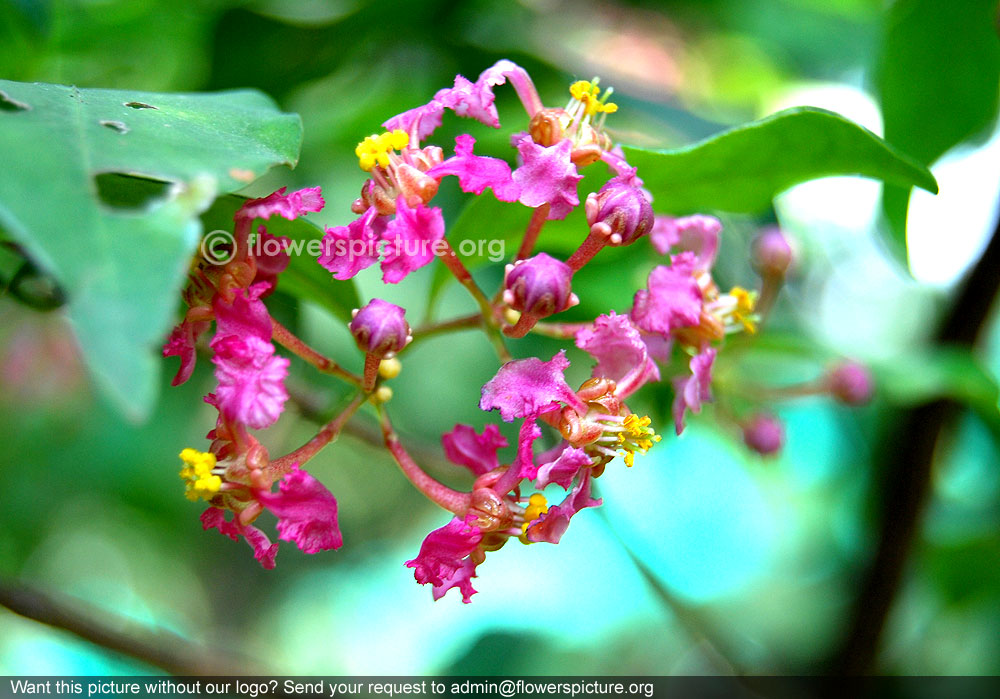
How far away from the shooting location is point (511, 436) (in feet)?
7.43

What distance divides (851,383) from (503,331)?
3.60ft

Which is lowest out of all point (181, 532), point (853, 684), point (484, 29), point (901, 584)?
point (181, 532)

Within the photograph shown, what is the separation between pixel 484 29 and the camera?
7.64 ft

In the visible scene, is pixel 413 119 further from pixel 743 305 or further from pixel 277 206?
pixel 743 305

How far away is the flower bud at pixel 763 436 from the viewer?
1.88m

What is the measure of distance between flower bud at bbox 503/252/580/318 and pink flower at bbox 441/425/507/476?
0.22m

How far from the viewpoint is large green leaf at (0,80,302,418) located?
64 centimetres

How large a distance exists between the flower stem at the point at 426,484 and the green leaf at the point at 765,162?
51 centimetres

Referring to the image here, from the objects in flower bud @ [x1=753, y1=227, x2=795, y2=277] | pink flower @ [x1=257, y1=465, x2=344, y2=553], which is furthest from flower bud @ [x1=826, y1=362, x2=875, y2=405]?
pink flower @ [x1=257, y1=465, x2=344, y2=553]

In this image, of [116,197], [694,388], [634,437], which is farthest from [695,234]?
[116,197]

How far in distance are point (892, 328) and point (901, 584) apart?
2.21 meters

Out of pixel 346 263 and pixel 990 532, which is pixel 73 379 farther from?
pixel 990 532

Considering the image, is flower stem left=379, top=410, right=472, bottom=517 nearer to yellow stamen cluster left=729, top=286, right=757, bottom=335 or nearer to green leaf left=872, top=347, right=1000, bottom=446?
yellow stamen cluster left=729, top=286, right=757, bottom=335

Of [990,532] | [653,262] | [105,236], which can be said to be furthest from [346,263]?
[990,532]
